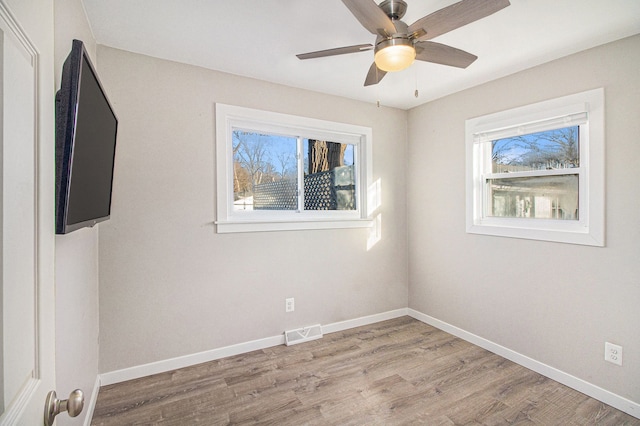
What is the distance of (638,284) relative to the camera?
2.04m

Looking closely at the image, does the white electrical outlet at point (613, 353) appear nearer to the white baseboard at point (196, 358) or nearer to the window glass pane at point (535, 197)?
the window glass pane at point (535, 197)

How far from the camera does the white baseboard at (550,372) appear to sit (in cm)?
208

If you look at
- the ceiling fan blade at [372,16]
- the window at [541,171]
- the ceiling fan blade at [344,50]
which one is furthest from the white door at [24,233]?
the window at [541,171]

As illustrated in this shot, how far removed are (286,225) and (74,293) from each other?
5.68ft

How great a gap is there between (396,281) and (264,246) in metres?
1.75

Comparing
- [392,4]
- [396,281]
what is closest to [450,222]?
[396,281]

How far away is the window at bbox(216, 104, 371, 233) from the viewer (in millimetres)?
2801

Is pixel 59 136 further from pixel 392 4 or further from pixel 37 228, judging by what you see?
pixel 392 4

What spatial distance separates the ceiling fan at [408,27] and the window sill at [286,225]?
153cm

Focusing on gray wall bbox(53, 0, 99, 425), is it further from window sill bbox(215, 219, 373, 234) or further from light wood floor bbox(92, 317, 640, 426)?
window sill bbox(215, 219, 373, 234)

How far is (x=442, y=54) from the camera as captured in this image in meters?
1.87

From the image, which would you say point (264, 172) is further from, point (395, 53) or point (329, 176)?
point (395, 53)

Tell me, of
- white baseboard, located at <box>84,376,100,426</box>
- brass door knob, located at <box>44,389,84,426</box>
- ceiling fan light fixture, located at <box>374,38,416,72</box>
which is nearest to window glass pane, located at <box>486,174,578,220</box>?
ceiling fan light fixture, located at <box>374,38,416,72</box>

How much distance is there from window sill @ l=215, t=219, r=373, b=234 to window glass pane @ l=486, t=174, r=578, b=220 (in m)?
1.28
